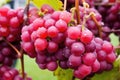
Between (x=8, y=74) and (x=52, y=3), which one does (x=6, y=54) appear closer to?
(x=8, y=74)

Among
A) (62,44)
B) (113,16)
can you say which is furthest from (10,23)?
(113,16)

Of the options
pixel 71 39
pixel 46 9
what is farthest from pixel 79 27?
pixel 46 9

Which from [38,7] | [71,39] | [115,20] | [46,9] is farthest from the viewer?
[115,20]

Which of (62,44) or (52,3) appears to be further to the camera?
(52,3)

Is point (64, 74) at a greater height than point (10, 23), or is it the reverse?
point (10, 23)

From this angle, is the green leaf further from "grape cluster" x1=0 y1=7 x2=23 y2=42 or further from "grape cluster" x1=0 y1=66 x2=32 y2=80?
"grape cluster" x1=0 y1=66 x2=32 y2=80

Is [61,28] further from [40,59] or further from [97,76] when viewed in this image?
[97,76]
